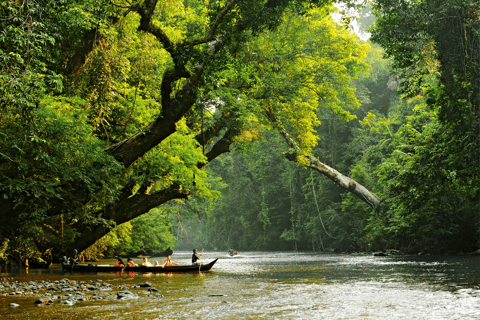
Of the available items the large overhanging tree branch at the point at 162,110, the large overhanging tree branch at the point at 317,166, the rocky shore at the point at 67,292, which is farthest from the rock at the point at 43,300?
the large overhanging tree branch at the point at 317,166

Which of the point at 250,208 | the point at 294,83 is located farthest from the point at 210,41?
the point at 250,208

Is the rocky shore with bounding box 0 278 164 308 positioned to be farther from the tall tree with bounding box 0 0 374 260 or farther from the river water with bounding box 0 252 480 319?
the tall tree with bounding box 0 0 374 260

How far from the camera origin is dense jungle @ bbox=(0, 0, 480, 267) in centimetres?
1064

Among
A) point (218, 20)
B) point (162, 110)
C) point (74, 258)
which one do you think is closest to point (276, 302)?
point (162, 110)

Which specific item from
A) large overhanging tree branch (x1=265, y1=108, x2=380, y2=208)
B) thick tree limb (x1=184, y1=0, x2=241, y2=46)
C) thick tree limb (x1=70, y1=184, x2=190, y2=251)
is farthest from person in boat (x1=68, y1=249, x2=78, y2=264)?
large overhanging tree branch (x1=265, y1=108, x2=380, y2=208)

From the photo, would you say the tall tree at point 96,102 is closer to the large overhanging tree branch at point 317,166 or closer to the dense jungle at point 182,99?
the dense jungle at point 182,99

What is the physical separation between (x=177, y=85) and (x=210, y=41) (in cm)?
586

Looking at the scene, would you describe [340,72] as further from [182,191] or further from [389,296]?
[389,296]

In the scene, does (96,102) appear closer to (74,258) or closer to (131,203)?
(131,203)

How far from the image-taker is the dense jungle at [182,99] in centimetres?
1064

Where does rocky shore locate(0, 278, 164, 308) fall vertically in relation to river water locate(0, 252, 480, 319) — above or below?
above

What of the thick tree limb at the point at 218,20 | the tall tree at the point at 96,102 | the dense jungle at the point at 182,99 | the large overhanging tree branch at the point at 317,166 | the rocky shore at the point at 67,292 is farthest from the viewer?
the large overhanging tree branch at the point at 317,166

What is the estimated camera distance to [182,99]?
39.8ft

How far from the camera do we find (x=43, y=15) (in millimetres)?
8648
